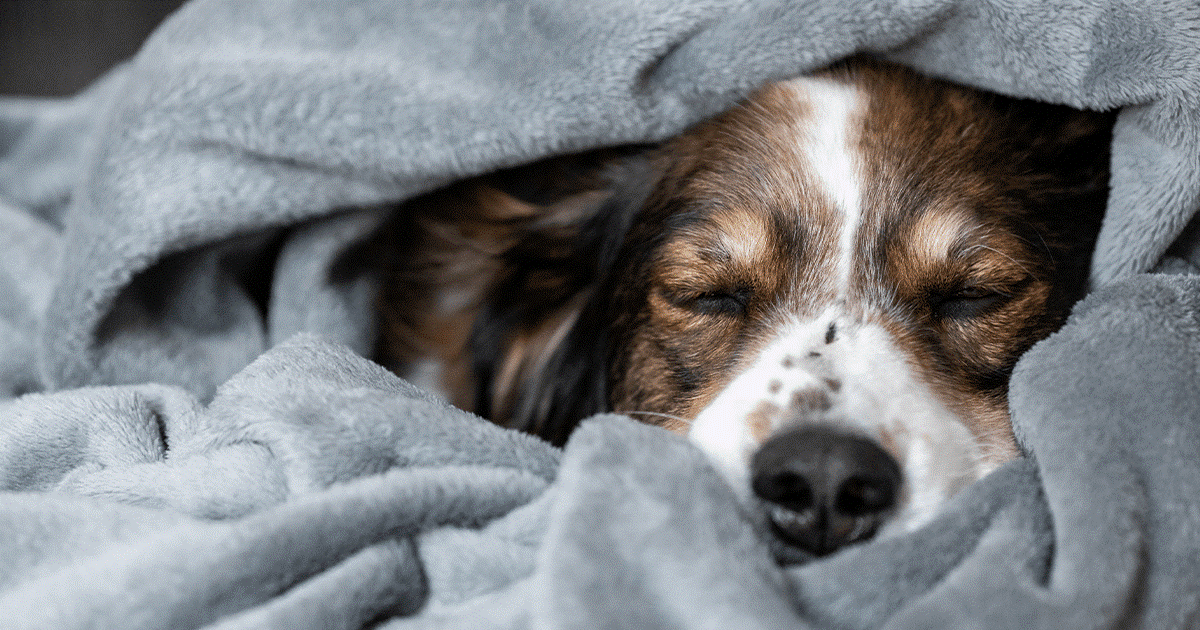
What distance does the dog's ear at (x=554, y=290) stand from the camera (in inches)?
60.5

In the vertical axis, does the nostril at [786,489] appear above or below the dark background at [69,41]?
below

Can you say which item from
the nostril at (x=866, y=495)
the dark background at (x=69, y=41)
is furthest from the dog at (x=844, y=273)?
the dark background at (x=69, y=41)

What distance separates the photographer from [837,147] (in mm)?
1287

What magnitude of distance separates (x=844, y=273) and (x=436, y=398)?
1.72 feet

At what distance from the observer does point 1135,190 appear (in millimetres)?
1196

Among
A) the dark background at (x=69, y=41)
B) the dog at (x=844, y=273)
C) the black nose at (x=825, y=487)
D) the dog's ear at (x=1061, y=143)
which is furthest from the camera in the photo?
the dark background at (x=69, y=41)

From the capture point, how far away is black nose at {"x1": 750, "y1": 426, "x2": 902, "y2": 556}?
910 millimetres

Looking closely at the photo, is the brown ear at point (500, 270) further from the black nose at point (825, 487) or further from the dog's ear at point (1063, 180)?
the black nose at point (825, 487)

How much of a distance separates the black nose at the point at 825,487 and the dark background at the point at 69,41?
75.8 inches

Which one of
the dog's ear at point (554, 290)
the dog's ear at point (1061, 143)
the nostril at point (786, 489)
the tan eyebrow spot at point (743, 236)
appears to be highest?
the dog's ear at point (1061, 143)

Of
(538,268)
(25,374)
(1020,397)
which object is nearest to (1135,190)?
(1020,397)

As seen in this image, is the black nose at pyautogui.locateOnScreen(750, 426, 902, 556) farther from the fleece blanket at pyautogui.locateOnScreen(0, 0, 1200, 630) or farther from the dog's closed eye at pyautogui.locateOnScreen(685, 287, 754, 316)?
the dog's closed eye at pyautogui.locateOnScreen(685, 287, 754, 316)

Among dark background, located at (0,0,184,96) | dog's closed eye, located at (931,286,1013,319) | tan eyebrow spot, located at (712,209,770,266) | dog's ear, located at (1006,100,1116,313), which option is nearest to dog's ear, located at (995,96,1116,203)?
dog's ear, located at (1006,100,1116,313)

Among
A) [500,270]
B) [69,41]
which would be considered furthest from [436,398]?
[69,41]
